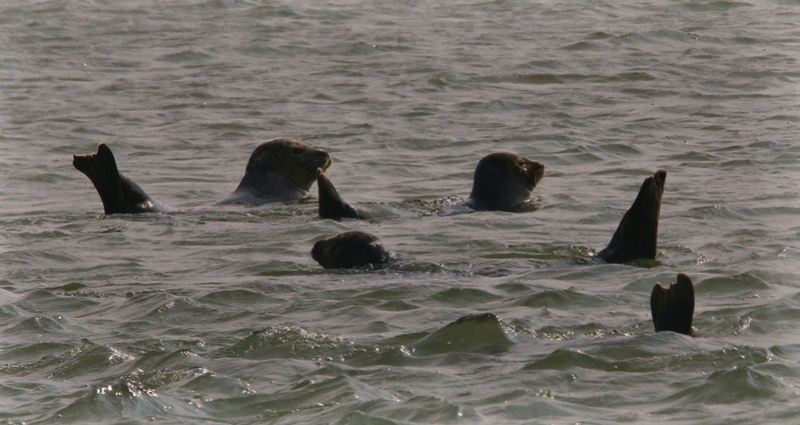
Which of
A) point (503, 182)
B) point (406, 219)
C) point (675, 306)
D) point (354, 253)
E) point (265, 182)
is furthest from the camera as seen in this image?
point (265, 182)

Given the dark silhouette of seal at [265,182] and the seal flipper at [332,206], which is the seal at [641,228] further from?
the dark silhouette of seal at [265,182]

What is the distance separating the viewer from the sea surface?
6074mm

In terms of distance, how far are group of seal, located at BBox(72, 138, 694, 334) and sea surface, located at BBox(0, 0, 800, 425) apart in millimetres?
172

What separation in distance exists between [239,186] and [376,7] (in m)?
11.8

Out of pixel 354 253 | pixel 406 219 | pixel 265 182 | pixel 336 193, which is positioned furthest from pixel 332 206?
pixel 354 253

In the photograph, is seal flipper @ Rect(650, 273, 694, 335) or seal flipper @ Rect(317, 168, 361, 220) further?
seal flipper @ Rect(317, 168, 361, 220)

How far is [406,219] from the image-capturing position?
10758mm

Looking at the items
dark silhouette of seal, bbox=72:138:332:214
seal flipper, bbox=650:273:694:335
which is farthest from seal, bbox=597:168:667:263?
dark silhouette of seal, bbox=72:138:332:214

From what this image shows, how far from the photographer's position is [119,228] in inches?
420

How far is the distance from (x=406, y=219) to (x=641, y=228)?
2.66 metres

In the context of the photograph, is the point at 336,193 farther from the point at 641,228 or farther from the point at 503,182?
the point at 641,228

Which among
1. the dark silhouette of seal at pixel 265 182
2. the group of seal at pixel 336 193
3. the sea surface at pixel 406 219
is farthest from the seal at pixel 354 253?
the dark silhouette of seal at pixel 265 182

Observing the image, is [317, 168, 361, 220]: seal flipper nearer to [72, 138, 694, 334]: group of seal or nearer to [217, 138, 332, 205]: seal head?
[72, 138, 694, 334]: group of seal

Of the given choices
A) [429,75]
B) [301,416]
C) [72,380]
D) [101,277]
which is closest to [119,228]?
[101,277]
